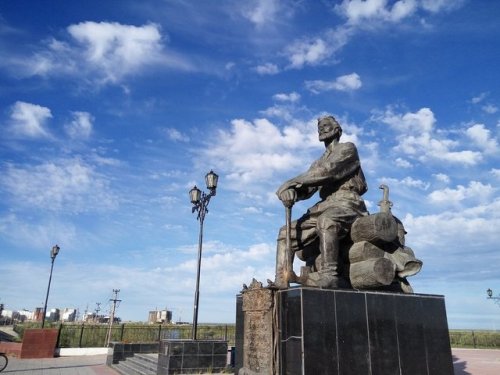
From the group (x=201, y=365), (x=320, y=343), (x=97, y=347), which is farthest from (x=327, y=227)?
(x=97, y=347)

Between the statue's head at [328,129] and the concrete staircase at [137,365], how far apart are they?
891 cm

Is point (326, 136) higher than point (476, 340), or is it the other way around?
point (326, 136)

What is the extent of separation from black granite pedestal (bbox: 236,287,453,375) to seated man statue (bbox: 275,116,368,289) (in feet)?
1.29

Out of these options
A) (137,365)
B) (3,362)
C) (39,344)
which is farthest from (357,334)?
(39,344)

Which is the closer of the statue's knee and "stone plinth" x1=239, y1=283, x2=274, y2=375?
"stone plinth" x1=239, y1=283, x2=274, y2=375

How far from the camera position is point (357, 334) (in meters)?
4.23

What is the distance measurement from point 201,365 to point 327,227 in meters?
7.59

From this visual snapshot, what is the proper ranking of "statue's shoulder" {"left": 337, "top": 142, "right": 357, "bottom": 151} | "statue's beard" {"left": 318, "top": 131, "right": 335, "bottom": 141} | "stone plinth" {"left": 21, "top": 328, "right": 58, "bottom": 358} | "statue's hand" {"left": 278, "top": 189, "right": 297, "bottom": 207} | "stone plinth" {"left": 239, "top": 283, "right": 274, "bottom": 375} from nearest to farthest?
"stone plinth" {"left": 239, "top": 283, "right": 274, "bottom": 375}
"statue's hand" {"left": 278, "top": 189, "right": 297, "bottom": 207}
"statue's shoulder" {"left": 337, "top": 142, "right": 357, "bottom": 151}
"statue's beard" {"left": 318, "top": 131, "right": 335, "bottom": 141}
"stone plinth" {"left": 21, "top": 328, "right": 58, "bottom": 358}

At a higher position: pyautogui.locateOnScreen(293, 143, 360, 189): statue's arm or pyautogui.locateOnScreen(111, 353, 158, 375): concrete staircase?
pyautogui.locateOnScreen(293, 143, 360, 189): statue's arm

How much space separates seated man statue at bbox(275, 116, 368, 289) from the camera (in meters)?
4.76

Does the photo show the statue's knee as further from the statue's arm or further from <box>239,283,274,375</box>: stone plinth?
<box>239,283,274,375</box>: stone plinth

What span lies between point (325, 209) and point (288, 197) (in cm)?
50

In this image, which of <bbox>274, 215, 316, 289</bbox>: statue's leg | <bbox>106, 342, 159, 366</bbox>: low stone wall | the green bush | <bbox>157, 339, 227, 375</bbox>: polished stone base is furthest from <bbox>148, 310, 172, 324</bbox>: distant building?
<bbox>274, 215, 316, 289</bbox>: statue's leg

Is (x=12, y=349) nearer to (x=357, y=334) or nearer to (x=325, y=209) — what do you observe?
(x=325, y=209)
